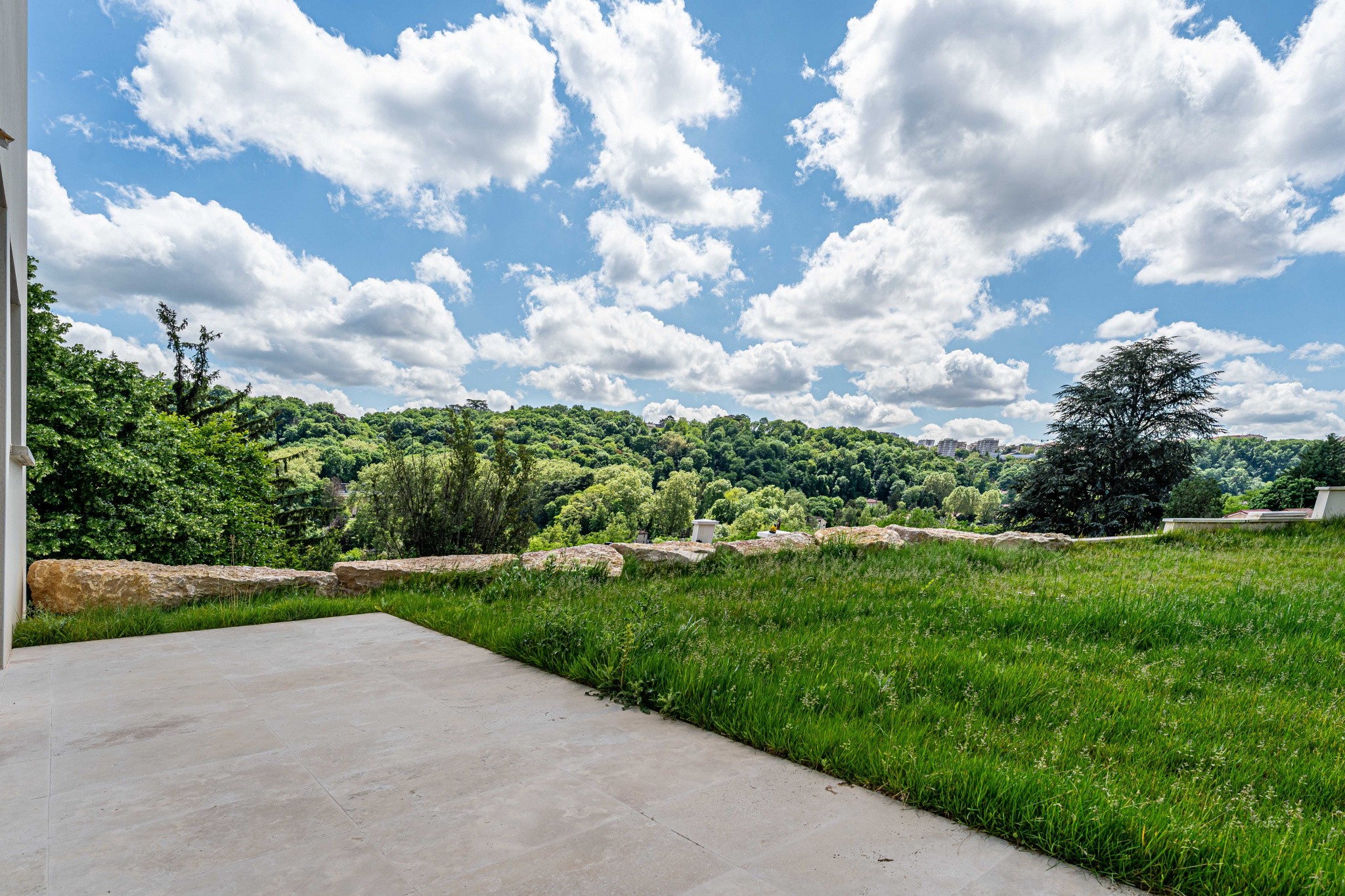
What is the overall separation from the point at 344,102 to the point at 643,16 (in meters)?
5.17

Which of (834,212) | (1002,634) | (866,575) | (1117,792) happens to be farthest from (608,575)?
(834,212)

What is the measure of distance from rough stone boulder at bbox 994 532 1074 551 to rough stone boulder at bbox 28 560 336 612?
9.53 metres

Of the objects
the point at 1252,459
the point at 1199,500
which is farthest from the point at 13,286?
the point at 1252,459

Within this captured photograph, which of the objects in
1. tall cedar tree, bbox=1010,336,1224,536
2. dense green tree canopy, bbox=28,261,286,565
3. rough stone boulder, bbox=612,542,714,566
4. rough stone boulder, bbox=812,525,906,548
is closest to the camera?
rough stone boulder, bbox=612,542,714,566

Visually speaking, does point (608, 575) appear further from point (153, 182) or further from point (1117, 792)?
point (153, 182)

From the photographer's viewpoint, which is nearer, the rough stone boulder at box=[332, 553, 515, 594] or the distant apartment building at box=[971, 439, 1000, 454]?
the rough stone boulder at box=[332, 553, 515, 594]

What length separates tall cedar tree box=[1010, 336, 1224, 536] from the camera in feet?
71.6

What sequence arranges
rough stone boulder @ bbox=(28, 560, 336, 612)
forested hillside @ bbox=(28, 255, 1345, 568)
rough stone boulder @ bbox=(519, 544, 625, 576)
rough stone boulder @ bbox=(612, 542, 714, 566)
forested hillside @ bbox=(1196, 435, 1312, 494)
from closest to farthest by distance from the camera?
rough stone boulder @ bbox=(28, 560, 336, 612)
rough stone boulder @ bbox=(519, 544, 625, 576)
rough stone boulder @ bbox=(612, 542, 714, 566)
forested hillside @ bbox=(28, 255, 1345, 568)
forested hillside @ bbox=(1196, 435, 1312, 494)

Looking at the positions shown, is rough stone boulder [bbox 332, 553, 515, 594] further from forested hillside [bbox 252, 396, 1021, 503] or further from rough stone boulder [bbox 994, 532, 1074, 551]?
forested hillside [bbox 252, 396, 1021, 503]

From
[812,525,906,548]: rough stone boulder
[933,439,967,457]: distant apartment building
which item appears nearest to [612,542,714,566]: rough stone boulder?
[812,525,906,548]: rough stone boulder

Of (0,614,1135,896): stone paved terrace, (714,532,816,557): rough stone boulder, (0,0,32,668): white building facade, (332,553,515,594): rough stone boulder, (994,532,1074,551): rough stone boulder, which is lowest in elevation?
(994,532,1074,551): rough stone boulder

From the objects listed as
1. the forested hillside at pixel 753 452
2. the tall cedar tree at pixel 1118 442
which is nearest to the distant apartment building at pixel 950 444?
the forested hillside at pixel 753 452

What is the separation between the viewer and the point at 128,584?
16.6 ft

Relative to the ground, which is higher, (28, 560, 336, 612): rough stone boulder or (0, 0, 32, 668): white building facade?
(0, 0, 32, 668): white building facade
